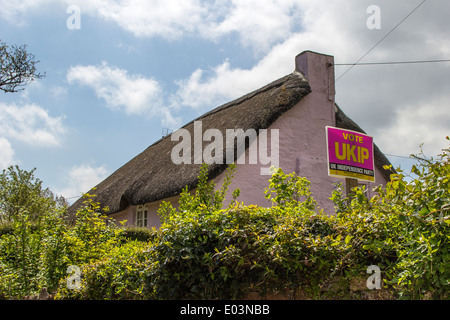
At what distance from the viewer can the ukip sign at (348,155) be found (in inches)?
372

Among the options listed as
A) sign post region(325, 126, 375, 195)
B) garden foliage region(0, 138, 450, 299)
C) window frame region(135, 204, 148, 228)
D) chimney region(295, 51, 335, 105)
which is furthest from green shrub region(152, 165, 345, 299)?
window frame region(135, 204, 148, 228)

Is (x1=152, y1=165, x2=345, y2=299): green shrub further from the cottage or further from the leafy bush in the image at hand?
the cottage

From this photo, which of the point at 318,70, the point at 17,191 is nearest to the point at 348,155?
the point at 318,70

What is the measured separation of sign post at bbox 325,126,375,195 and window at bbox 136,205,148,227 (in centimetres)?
693

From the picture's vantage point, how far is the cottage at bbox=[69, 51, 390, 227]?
1079 centimetres

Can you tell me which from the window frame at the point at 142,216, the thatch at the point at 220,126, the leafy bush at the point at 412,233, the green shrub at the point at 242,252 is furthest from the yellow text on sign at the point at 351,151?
the window frame at the point at 142,216

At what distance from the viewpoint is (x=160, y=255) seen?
417 cm

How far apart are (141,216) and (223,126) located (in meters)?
4.36

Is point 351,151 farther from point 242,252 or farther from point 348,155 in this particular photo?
point 242,252

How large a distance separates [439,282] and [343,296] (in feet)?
2.89

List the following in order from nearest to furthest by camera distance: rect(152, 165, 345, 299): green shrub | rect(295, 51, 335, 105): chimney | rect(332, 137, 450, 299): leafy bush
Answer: rect(332, 137, 450, 299): leafy bush < rect(152, 165, 345, 299): green shrub < rect(295, 51, 335, 105): chimney

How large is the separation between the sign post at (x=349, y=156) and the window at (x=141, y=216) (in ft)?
22.7

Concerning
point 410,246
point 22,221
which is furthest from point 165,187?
point 410,246
